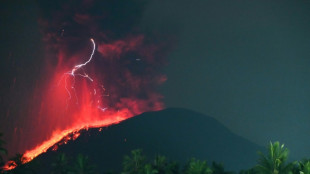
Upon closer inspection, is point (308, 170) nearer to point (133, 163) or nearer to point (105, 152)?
point (133, 163)

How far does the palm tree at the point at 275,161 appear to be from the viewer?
2594cm

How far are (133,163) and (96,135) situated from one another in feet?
493

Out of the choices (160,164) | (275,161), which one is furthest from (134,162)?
(275,161)

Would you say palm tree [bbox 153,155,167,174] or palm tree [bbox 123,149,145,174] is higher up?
palm tree [bbox 123,149,145,174]

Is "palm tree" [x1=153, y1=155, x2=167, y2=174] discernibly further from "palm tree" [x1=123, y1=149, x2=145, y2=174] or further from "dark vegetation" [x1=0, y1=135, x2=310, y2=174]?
"palm tree" [x1=123, y1=149, x2=145, y2=174]

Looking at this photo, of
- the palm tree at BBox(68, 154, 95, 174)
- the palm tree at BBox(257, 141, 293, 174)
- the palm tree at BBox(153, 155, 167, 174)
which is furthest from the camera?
the palm tree at BBox(68, 154, 95, 174)

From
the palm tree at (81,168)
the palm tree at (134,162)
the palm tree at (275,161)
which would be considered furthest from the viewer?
the palm tree at (134,162)

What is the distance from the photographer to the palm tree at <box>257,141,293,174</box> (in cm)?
2594

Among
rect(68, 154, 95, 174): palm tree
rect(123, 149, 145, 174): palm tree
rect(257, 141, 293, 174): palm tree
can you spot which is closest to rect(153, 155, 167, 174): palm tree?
rect(123, 149, 145, 174): palm tree

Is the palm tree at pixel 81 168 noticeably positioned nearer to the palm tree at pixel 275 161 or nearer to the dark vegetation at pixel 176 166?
the dark vegetation at pixel 176 166

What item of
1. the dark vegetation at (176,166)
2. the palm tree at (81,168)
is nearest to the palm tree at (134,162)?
the dark vegetation at (176,166)

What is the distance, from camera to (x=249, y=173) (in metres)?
32.2

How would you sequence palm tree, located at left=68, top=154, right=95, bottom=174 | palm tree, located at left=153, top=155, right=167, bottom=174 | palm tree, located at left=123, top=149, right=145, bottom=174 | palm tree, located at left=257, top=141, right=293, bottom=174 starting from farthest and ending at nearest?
palm tree, located at left=123, top=149, right=145, bottom=174
palm tree, located at left=68, top=154, right=95, bottom=174
palm tree, located at left=153, top=155, right=167, bottom=174
palm tree, located at left=257, top=141, right=293, bottom=174

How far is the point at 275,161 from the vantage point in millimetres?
26125
